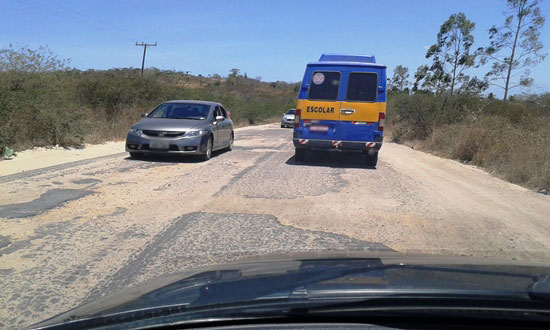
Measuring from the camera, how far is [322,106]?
1215cm

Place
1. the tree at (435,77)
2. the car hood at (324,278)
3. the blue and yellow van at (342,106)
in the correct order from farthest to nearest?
the tree at (435,77)
the blue and yellow van at (342,106)
the car hood at (324,278)

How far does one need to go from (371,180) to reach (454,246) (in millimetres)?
4777

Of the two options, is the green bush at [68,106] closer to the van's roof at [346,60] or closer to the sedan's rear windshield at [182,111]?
the sedan's rear windshield at [182,111]

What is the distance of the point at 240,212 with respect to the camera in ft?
23.1

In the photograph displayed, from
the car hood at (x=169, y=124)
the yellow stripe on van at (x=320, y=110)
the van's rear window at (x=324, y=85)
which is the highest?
the van's rear window at (x=324, y=85)

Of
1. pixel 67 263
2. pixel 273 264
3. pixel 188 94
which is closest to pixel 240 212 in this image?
pixel 67 263

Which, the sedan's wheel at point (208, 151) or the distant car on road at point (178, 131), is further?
the sedan's wheel at point (208, 151)

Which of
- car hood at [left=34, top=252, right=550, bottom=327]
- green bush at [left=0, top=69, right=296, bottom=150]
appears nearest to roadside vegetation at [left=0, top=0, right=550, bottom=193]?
green bush at [left=0, top=69, right=296, bottom=150]

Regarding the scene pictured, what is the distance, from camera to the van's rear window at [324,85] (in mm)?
12078

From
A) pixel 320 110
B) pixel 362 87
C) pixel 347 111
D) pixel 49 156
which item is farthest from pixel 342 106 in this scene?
pixel 49 156

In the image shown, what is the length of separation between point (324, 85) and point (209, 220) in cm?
665

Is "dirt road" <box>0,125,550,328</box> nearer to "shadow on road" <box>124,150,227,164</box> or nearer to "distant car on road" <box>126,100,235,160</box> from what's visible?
"distant car on road" <box>126,100,235,160</box>

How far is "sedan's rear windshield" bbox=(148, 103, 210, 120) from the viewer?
42.4 ft

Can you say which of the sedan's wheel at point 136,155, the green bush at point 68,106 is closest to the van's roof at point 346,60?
the sedan's wheel at point 136,155
